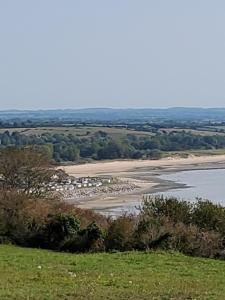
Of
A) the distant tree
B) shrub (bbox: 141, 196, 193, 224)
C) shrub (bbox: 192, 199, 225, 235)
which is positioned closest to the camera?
shrub (bbox: 192, 199, 225, 235)

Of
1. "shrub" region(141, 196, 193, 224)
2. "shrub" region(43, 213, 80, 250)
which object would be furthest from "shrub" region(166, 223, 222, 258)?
"shrub" region(43, 213, 80, 250)

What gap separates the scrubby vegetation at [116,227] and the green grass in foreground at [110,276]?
1657 millimetres

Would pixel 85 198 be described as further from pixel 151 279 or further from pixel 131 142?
pixel 131 142

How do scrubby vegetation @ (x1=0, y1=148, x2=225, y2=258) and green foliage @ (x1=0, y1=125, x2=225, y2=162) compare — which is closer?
scrubby vegetation @ (x1=0, y1=148, x2=225, y2=258)

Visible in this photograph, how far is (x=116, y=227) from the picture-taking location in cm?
2392

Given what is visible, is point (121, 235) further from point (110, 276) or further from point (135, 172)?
point (135, 172)

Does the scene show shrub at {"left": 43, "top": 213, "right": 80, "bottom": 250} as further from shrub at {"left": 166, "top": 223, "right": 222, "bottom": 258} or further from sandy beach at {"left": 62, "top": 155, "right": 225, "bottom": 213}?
sandy beach at {"left": 62, "top": 155, "right": 225, "bottom": 213}

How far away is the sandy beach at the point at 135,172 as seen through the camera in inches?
2373

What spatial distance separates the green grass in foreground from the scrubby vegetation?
65.3 inches

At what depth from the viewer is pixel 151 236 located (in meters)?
23.3

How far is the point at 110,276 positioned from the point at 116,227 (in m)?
8.46

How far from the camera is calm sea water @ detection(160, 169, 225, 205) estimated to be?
2338 inches

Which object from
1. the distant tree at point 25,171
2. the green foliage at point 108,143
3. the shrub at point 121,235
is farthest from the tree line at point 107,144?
the shrub at point 121,235

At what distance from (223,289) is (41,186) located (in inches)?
962
